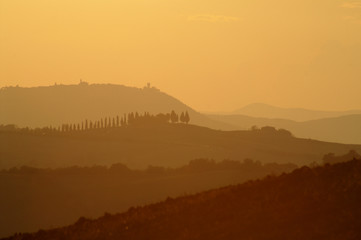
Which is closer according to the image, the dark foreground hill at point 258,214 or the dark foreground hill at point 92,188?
the dark foreground hill at point 258,214

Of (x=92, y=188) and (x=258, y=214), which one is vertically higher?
(x=258, y=214)

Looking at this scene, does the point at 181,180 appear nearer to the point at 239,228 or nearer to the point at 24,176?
the point at 24,176

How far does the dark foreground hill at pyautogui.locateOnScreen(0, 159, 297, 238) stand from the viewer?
129300mm

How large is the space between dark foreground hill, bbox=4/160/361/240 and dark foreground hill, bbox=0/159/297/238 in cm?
9480

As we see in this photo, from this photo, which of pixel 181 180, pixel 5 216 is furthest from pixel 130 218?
pixel 181 180

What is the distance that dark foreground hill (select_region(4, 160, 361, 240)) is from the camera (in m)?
20.9

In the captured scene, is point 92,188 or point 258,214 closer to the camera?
point 258,214

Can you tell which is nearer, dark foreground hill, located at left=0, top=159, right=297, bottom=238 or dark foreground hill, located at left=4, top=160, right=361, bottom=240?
dark foreground hill, located at left=4, top=160, right=361, bottom=240

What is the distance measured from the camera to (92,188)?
147500 mm

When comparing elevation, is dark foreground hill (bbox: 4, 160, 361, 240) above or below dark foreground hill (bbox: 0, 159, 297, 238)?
above

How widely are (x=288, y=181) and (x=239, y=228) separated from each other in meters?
4.19

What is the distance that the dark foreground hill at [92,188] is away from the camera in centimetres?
12930

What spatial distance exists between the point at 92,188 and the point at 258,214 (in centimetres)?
12619

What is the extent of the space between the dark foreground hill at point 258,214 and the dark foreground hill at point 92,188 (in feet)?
311
